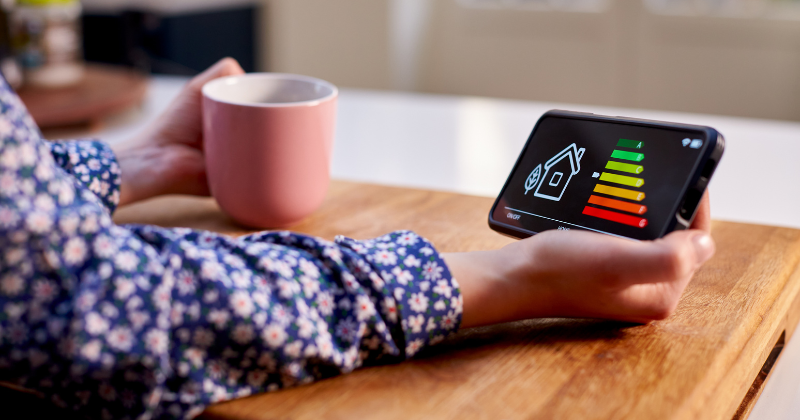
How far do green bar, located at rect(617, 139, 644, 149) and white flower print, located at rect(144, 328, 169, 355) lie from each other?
1.01ft

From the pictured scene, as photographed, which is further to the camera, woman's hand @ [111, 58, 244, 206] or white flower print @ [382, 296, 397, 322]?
woman's hand @ [111, 58, 244, 206]

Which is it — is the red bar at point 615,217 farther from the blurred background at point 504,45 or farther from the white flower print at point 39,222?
the blurred background at point 504,45

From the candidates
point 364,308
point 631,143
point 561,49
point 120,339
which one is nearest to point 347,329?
point 364,308

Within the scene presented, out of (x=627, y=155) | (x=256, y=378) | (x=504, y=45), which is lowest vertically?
(x=504, y=45)

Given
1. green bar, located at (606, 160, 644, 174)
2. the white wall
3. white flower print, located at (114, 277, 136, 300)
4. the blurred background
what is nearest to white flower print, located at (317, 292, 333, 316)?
white flower print, located at (114, 277, 136, 300)

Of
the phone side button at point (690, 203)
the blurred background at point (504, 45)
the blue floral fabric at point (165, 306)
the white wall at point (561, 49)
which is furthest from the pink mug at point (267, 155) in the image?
the white wall at point (561, 49)

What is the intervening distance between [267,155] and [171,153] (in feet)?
0.51

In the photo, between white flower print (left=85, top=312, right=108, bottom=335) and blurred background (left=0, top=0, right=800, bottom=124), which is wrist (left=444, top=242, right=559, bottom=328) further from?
blurred background (left=0, top=0, right=800, bottom=124)

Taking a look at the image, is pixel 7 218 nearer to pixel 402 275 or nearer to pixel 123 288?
pixel 123 288

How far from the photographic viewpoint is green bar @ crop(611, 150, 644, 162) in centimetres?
43

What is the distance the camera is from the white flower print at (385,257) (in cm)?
40

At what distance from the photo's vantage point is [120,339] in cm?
32

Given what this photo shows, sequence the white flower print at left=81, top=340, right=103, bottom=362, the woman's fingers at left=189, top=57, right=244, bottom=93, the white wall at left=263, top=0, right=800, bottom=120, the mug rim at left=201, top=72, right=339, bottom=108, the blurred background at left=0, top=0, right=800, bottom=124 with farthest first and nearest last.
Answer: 1. the white wall at left=263, top=0, right=800, bottom=120
2. the blurred background at left=0, top=0, right=800, bottom=124
3. the woman's fingers at left=189, top=57, right=244, bottom=93
4. the mug rim at left=201, top=72, right=339, bottom=108
5. the white flower print at left=81, top=340, right=103, bottom=362

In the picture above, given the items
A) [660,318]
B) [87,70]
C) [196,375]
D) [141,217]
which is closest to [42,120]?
[87,70]
